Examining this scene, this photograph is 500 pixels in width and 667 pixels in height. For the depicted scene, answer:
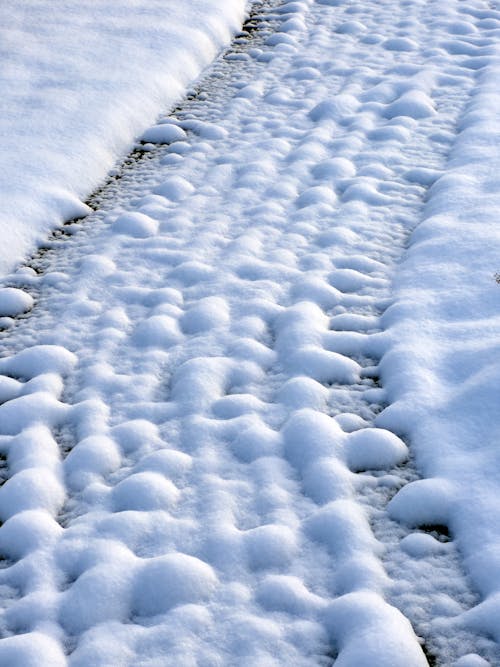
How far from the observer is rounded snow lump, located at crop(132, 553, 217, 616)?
1.83 metres

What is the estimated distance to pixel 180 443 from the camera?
232 cm

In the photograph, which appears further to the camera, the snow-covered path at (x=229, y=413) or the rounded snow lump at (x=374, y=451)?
the rounded snow lump at (x=374, y=451)

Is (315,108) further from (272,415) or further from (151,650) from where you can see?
(151,650)

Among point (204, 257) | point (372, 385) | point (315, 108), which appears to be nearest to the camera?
point (372, 385)

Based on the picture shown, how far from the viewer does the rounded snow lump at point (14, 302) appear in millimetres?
2932

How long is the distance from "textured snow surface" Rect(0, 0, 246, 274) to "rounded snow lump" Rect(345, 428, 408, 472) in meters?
1.61

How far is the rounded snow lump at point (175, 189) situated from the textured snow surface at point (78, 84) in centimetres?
32

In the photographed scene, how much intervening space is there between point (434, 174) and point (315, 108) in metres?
0.94

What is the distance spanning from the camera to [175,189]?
3.68 metres

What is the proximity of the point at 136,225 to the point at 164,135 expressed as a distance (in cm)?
95

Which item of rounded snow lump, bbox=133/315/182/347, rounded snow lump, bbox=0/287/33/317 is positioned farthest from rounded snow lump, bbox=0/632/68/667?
rounded snow lump, bbox=0/287/33/317

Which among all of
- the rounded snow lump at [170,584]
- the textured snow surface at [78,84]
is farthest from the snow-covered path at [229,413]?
the textured snow surface at [78,84]

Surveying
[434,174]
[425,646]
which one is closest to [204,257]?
[434,174]

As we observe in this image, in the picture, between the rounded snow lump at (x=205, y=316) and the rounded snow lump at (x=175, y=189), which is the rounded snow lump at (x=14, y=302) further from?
the rounded snow lump at (x=175, y=189)
